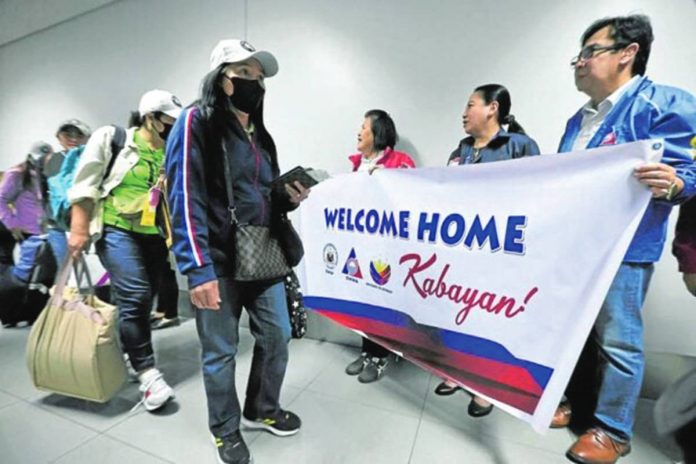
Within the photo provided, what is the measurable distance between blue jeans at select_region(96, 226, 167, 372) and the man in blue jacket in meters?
1.90

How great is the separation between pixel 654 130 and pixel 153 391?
7.27ft

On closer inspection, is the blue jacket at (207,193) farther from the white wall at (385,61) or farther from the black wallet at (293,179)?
the white wall at (385,61)

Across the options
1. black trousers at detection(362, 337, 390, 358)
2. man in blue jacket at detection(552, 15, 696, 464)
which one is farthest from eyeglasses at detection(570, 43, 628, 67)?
black trousers at detection(362, 337, 390, 358)

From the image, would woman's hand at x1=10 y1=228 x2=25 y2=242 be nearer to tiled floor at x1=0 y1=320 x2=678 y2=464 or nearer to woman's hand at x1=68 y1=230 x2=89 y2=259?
tiled floor at x1=0 y1=320 x2=678 y2=464

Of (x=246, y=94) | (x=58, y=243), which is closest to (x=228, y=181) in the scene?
(x=246, y=94)

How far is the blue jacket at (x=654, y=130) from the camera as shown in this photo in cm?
98

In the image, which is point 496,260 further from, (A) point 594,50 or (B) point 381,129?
(B) point 381,129

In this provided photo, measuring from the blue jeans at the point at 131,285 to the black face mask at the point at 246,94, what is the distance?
2.87 feet

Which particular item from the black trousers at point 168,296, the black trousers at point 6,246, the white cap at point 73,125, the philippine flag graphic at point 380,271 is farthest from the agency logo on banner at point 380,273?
the black trousers at point 6,246

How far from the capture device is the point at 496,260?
1097mm

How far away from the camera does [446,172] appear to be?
4.07ft

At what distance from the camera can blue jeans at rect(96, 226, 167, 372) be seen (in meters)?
1.43

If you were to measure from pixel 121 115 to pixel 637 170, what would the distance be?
367cm

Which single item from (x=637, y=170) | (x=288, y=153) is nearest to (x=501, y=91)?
(x=637, y=170)
